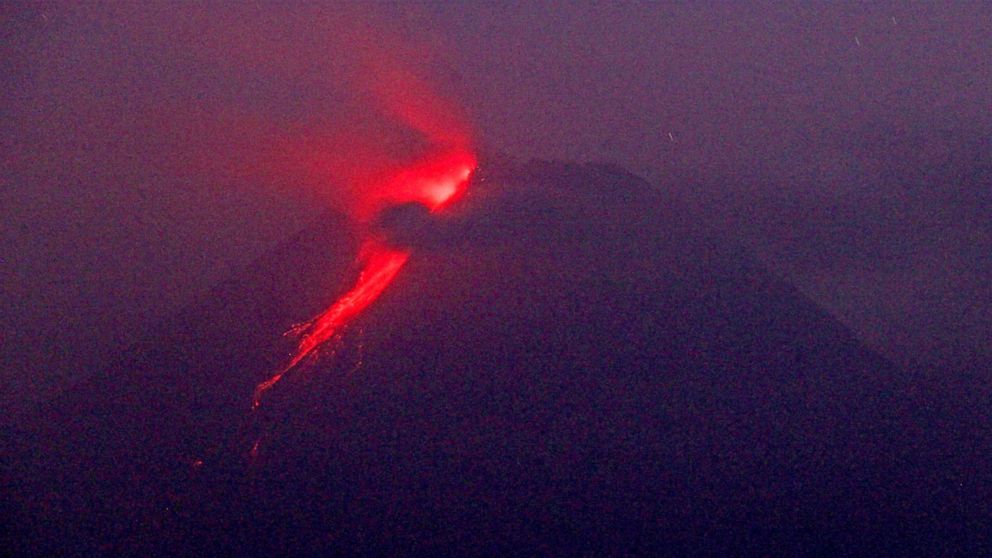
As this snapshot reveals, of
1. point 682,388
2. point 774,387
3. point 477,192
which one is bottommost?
point 774,387

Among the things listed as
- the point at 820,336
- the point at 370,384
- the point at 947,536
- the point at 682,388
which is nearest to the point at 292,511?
the point at 370,384

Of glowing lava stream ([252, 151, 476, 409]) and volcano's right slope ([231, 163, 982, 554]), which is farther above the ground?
glowing lava stream ([252, 151, 476, 409])

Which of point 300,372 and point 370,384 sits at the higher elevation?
point 300,372

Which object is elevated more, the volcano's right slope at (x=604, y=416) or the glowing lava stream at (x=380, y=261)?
the glowing lava stream at (x=380, y=261)

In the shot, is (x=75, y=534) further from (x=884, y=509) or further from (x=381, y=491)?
(x=884, y=509)

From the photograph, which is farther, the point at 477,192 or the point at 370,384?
the point at 477,192

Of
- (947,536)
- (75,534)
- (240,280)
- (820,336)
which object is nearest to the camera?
(75,534)

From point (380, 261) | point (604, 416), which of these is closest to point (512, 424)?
point (604, 416)

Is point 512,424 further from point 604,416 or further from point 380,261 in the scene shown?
point 380,261
